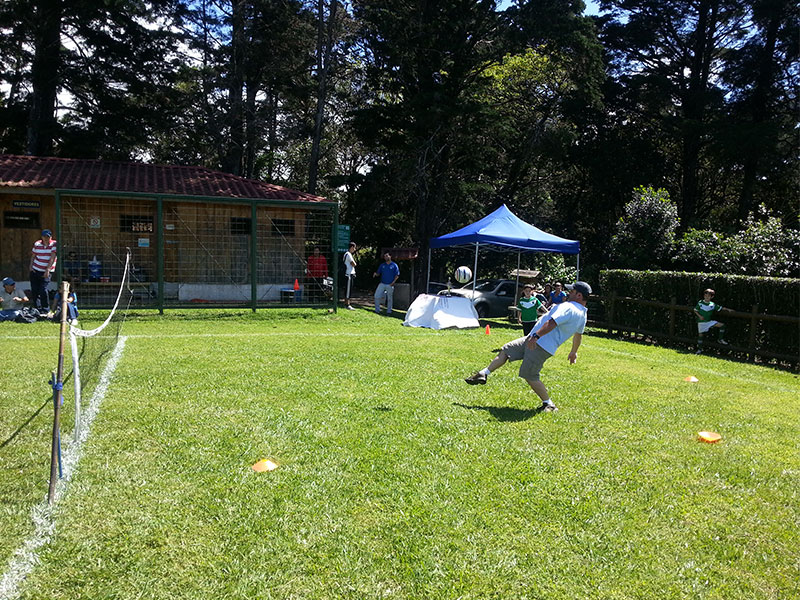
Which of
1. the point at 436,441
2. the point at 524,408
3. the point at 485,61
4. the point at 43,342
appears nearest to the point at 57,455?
the point at 436,441

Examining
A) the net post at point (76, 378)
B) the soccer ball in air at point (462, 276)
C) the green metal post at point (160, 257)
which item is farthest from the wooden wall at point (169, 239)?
the net post at point (76, 378)

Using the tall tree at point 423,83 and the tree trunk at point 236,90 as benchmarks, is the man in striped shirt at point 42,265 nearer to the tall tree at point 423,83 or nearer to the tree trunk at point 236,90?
the tall tree at point 423,83

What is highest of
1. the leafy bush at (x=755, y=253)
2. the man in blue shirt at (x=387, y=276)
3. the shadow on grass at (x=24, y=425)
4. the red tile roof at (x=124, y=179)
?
the red tile roof at (x=124, y=179)

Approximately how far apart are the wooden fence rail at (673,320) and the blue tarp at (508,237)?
199cm

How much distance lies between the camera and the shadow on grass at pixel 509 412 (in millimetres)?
6465

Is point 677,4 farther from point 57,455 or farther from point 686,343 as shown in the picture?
point 57,455

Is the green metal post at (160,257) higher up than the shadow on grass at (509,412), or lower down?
higher up

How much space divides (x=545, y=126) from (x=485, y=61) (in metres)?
3.97

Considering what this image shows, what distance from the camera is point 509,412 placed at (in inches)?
266

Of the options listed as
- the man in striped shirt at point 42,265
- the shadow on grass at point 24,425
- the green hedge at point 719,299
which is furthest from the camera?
the man in striped shirt at point 42,265

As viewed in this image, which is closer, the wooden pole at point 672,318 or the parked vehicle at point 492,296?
the wooden pole at point 672,318

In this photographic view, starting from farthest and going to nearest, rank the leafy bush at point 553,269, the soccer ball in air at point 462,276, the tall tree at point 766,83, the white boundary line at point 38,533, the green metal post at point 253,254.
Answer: the tall tree at point 766,83, the leafy bush at point 553,269, the soccer ball in air at point 462,276, the green metal post at point 253,254, the white boundary line at point 38,533

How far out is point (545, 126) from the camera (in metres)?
25.6

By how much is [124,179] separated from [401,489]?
1948 cm
